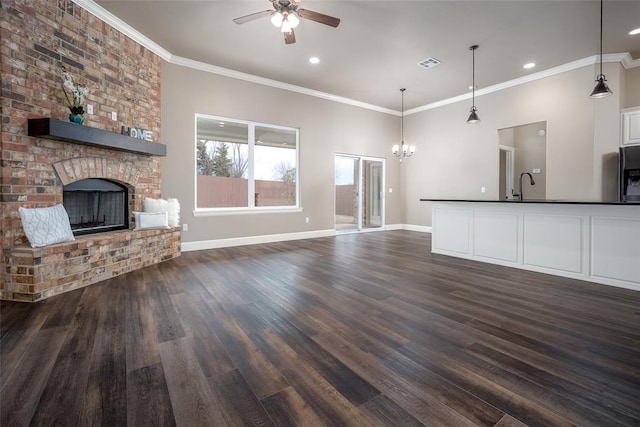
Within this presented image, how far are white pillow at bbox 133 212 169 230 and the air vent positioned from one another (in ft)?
17.1

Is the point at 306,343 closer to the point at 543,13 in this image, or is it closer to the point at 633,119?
the point at 543,13

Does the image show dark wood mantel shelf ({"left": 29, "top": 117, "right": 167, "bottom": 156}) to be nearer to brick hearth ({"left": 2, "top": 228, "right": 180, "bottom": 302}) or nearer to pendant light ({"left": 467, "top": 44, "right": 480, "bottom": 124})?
brick hearth ({"left": 2, "top": 228, "right": 180, "bottom": 302})

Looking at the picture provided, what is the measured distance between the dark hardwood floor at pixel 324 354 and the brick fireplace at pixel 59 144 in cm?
38

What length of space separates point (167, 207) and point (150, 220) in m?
0.38

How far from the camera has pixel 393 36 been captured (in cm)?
446

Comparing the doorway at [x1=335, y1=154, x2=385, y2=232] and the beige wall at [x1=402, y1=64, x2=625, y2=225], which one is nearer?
the beige wall at [x1=402, y1=64, x2=625, y2=225]

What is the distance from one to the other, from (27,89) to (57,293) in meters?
2.20

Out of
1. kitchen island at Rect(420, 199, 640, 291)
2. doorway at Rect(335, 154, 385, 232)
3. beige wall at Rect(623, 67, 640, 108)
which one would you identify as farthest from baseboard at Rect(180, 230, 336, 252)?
beige wall at Rect(623, 67, 640, 108)

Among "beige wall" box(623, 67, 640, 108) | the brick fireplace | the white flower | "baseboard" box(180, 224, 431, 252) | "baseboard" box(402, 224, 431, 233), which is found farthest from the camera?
"baseboard" box(402, 224, 431, 233)

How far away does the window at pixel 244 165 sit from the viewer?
5637mm

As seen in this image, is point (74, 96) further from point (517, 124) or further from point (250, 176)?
point (517, 124)

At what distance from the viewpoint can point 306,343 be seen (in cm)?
206

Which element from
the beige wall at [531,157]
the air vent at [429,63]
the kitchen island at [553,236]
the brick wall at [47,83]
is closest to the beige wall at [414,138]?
the brick wall at [47,83]

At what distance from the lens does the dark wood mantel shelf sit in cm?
306
